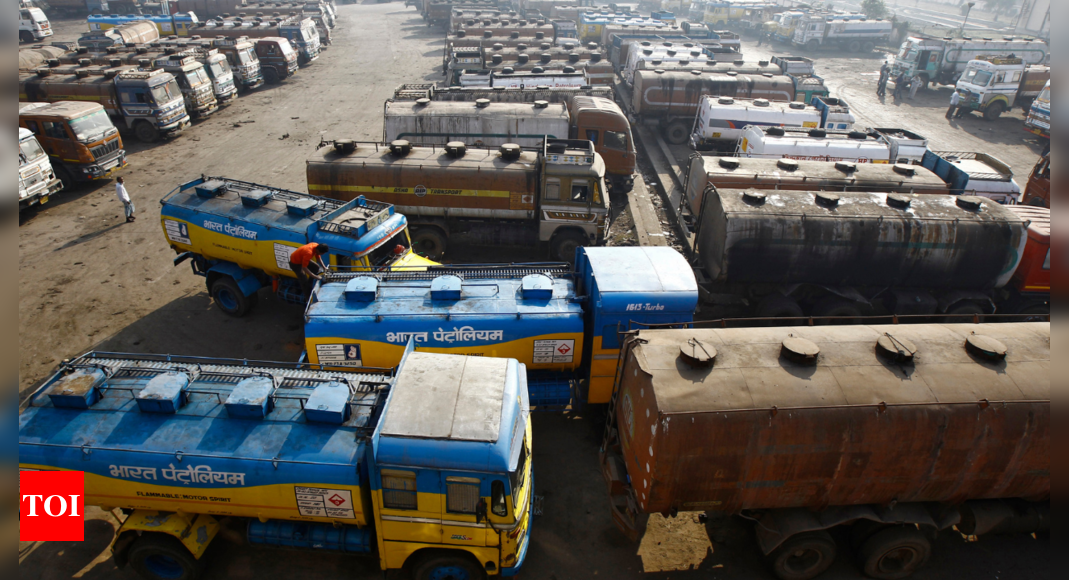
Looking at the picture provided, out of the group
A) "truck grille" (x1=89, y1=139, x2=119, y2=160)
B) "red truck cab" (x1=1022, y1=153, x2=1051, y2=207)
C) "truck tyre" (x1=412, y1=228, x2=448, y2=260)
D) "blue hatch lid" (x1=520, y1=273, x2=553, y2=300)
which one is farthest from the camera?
"truck grille" (x1=89, y1=139, x2=119, y2=160)

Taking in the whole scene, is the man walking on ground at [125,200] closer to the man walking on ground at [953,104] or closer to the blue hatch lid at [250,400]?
the blue hatch lid at [250,400]

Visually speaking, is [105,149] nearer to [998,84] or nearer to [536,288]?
[536,288]

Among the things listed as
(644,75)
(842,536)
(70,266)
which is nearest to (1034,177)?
(644,75)

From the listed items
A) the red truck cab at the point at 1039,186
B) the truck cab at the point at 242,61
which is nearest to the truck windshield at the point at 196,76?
the truck cab at the point at 242,61

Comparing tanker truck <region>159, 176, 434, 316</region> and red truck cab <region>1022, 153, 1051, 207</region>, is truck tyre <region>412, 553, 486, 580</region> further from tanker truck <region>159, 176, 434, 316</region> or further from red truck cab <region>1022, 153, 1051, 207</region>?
red truck cab <region>1022, 153, 1051, 207</region>

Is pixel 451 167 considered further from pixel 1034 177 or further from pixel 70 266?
pixel 1034 177

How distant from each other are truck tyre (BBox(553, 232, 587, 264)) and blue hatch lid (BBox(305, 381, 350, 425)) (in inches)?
374

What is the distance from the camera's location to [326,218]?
40.9ft

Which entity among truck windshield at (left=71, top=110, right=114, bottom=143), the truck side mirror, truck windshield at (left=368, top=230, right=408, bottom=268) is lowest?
the truck side mirror

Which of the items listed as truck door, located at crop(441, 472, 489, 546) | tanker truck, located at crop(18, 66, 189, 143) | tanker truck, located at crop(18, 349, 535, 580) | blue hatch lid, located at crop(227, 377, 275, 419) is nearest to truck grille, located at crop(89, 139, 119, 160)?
tanker truck, located at crop(18, 66, 189, 143)

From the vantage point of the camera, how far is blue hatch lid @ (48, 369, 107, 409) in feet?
24.4

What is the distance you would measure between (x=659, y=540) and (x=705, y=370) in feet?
10.5

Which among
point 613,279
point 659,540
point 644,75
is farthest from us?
point 644,75

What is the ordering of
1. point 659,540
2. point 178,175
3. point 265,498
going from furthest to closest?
point 178,175 → point 659,540 → point 265,498
